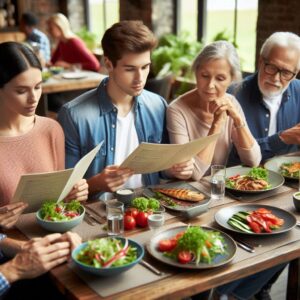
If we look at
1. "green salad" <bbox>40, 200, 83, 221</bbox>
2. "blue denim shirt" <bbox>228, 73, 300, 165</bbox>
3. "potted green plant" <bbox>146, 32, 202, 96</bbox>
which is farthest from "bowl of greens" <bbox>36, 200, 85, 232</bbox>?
"potted green plant" <bbox>146, 32, 202, 96</bbox>

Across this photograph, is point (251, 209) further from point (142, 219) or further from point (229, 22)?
point (229, 22)

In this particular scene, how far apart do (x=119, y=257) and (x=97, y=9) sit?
6479mm

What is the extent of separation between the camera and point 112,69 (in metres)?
2.23

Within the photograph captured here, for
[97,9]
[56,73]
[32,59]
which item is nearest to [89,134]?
[32,59]

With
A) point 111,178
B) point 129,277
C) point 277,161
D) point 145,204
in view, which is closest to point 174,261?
point 129,277

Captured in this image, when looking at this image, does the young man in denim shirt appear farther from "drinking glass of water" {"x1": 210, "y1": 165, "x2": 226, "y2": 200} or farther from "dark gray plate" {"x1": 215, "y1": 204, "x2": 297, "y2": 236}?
"dark gray plate" {"x1": 215, "y1": 204, "x2": 297, "y2": 236}

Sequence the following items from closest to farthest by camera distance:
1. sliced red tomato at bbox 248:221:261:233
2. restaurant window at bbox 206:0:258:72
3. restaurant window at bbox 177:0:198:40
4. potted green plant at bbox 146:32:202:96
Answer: sliced red tomato at bbox 248:221:261:233
restaurant window at bbox 206:0:258:72
potted green plant at bbox 146:32:202:96
restaurant window at bbox 177:0:198:40

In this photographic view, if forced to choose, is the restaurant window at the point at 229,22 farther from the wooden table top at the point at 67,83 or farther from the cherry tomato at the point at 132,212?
the cherry tomato at the point at 132,212

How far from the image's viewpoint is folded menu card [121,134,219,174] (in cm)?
188

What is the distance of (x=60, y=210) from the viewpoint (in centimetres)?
180

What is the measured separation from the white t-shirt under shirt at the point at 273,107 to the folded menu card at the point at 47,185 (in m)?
1.31

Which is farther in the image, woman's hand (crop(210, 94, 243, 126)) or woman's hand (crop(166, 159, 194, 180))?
woman's hand (crop(210, 94, 243, 126))

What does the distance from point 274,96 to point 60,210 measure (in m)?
1.46

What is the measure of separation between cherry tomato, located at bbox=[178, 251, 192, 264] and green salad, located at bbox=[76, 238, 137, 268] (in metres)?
0.13
